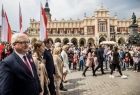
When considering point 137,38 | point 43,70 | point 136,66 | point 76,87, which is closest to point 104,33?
point 137,38

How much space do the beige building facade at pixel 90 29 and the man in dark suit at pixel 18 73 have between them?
78253mm

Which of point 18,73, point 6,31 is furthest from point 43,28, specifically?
point 18,73

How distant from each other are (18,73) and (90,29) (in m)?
87.5

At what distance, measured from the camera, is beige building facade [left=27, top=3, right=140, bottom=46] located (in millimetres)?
86625

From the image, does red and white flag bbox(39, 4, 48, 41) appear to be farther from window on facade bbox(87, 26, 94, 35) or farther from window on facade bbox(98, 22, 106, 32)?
window on facade bbox(87, 26, 94, 35)

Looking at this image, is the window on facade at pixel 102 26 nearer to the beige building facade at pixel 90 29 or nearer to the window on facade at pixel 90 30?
the beige building facade at pixel 90 29

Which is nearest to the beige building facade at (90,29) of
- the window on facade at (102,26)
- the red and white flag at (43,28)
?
the window on facade at (102,26)

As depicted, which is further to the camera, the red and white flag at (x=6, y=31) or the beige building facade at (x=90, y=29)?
the beige building facade at (x=90, y=29)

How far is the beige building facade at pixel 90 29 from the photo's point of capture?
86.6m

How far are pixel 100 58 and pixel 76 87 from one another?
5.37 metres

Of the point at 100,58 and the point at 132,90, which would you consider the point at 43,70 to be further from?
the point at 100,58

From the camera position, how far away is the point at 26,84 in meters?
4.05

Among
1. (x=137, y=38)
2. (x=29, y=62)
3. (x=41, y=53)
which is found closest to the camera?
(x=29, y=62)

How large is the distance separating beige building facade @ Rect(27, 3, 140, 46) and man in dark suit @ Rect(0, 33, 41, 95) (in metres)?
78.3
